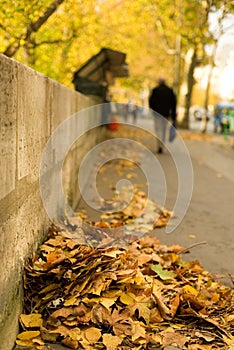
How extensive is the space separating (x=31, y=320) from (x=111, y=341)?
0.53 metres

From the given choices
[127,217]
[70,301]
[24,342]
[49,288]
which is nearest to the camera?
[24,342]

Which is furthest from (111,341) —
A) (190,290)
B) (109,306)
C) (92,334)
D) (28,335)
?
(190,290)

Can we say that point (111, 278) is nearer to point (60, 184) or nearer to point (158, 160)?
point (60, 184)

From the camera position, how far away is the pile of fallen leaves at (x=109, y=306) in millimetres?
3461

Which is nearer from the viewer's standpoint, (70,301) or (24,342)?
(24,342)

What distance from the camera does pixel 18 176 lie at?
3.32 meters

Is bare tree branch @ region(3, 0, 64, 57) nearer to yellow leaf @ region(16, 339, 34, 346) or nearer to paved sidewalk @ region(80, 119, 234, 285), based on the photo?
paved sidewalk @ region(80, 119, 234, 285)

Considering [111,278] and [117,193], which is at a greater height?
[111,278]

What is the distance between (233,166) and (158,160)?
2.05 metres

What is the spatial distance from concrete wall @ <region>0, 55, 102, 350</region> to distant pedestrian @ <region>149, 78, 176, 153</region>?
11686 mm

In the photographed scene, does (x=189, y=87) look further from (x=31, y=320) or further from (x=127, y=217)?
(x=31, y=320)

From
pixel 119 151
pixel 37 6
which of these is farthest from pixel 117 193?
pixel 119 151

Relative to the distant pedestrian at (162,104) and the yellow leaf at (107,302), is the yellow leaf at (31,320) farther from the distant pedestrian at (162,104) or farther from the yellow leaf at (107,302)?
the distant pedestrian at (162,104)

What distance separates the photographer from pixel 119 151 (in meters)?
16.2
